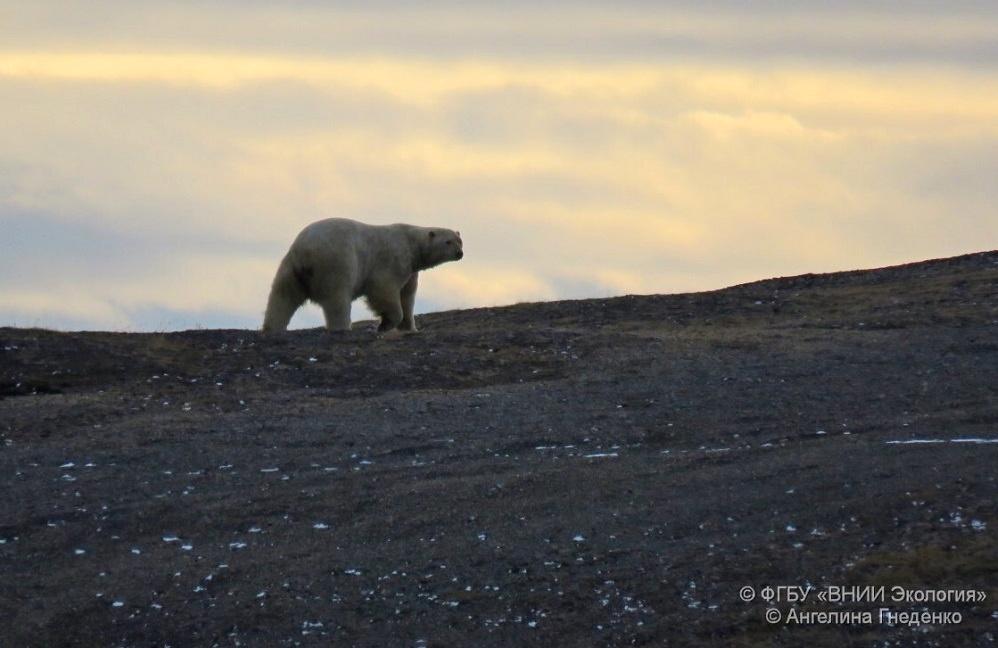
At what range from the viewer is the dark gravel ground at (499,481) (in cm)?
932

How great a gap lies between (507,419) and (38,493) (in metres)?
4.02

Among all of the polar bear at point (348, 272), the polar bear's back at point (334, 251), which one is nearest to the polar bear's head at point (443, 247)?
the polar bear at point (348, 272)

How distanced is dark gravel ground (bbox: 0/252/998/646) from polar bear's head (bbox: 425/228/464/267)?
140 inches

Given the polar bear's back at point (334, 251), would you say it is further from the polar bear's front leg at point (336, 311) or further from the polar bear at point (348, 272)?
the polar bear's front leg at point (336, 311)

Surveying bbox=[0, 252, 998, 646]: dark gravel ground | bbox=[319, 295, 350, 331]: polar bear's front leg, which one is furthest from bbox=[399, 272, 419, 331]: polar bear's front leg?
bbox=[0, 252, 998, 646]: dark gravel ground

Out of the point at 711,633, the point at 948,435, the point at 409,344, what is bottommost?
the point at 711,633

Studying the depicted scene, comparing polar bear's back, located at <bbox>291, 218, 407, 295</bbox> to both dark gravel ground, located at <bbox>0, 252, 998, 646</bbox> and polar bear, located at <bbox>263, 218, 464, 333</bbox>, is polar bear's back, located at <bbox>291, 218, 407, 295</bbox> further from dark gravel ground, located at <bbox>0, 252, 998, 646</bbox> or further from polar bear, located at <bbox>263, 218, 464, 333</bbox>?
dark gravel ground, located at <bbox>0, 252, 998, 646</bbox>

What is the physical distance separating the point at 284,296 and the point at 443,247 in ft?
9.62

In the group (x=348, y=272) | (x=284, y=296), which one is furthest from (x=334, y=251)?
(x=284, y=296)

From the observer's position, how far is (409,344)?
18.2m

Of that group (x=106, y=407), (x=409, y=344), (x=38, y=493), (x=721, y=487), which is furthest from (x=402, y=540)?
(x=409, y=344)

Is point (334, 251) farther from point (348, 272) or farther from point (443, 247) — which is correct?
point (443, 247)

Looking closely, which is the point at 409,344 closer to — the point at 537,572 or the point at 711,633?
the point at 537,572

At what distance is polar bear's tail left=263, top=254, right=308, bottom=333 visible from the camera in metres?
21.1
